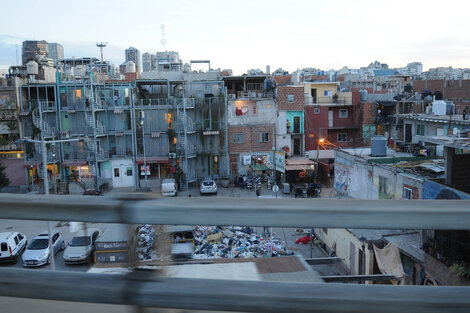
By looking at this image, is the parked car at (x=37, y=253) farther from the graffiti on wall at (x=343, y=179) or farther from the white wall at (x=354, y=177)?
the graffiti on wall at (x=343, y=179)

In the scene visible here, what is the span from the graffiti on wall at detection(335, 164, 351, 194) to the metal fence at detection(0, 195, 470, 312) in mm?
15665

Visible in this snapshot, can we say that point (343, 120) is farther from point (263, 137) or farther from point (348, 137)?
point (263, 137)

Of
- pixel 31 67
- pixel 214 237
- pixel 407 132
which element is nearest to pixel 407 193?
pixel 214 237

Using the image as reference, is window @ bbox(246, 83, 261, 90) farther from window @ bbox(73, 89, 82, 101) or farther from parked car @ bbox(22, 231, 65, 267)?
parked car @ bbox(22, 231, 65, 267)

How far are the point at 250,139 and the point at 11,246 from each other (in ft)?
54.1

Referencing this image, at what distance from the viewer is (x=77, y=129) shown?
2589 cm

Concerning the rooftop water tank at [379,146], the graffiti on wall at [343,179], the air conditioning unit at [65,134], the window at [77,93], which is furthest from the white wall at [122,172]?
the rooftop water tank at [379,146]

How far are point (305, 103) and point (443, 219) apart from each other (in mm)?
28658

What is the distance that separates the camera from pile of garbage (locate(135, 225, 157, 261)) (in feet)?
4.36

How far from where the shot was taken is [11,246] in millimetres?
13125

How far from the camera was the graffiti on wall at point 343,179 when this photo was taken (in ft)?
54.0

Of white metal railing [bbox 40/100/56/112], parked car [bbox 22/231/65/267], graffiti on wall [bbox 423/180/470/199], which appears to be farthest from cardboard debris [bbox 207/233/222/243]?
white metal railing [bbox 40/100/56/112]

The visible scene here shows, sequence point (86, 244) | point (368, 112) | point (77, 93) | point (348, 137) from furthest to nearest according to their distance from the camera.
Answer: point (348, 137) → point (368, 112) → point (77, 93) → point (86, 244)

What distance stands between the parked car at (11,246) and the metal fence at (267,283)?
42.9 ft
